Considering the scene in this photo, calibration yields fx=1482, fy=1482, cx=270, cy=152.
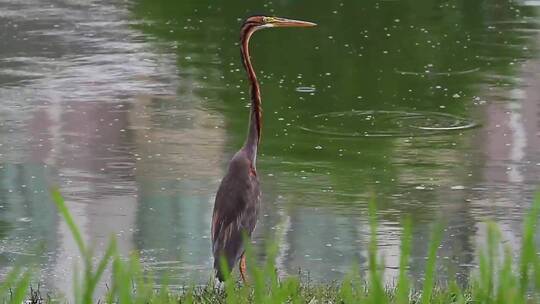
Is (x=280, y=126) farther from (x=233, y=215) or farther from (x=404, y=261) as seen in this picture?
(x=404, y=261)

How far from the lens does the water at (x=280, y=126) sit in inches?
315

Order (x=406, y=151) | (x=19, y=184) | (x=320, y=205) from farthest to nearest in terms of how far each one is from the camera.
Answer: (x=406, y=151), (x=19, y=184), (x=320, y=205)

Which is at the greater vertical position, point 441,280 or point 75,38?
point 441,280

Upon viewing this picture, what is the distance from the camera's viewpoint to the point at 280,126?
35.0 feet

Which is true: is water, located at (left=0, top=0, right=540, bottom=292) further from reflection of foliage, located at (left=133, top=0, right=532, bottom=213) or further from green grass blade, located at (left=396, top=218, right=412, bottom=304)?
green grass blade, located at (left=396, top=218, right=412, bottom=304)

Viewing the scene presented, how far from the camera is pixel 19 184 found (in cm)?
912

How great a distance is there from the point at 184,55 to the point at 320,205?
17.1 feet

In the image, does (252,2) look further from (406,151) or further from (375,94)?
(406,151)

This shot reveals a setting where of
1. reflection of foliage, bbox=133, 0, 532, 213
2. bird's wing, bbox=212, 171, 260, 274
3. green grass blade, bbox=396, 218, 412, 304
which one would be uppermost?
green grass blade, bbox=396, 218, 412, 304

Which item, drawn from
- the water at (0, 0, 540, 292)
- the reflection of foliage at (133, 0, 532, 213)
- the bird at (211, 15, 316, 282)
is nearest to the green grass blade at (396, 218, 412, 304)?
the bird at (211, 15, 316, 282)

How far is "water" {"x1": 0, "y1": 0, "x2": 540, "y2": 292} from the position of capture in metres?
8.00

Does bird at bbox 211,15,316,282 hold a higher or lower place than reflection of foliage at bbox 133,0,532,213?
higher

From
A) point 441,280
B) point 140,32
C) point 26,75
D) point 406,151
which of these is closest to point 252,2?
point 140,32

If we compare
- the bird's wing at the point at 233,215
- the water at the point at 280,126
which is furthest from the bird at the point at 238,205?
the water at the point at 280,126
